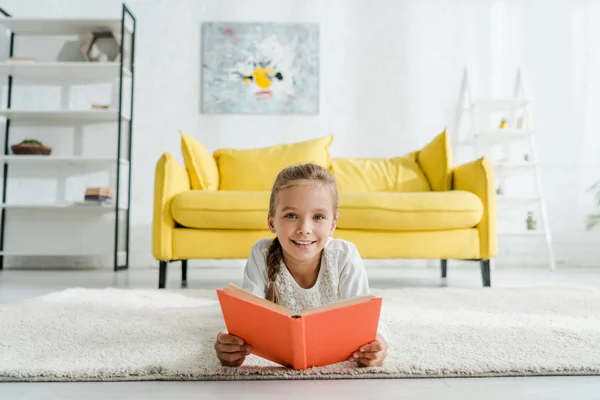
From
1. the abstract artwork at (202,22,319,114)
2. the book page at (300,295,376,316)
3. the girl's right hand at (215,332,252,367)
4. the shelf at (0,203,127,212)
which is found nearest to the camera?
the book page at (300,295,376,316)

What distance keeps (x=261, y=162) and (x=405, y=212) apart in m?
0.92

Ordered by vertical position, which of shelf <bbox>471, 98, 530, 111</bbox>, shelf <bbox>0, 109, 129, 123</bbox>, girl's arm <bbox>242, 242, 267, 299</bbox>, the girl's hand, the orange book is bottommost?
the girl's hand

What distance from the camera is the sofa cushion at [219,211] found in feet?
7.71

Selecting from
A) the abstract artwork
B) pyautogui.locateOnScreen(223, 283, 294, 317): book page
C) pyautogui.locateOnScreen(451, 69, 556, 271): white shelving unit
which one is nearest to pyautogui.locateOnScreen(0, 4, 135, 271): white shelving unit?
the abstract artwork

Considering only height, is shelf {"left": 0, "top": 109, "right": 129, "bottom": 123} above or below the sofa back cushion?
above

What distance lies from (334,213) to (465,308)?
0.92m

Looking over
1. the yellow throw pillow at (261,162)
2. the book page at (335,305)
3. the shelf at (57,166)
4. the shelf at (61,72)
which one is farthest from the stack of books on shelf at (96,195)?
the book page at (335,305)

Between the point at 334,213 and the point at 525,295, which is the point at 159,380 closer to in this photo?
the point at 334,213

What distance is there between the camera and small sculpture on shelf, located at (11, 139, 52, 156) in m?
3.62

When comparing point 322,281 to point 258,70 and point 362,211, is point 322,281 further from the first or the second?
point 258,70

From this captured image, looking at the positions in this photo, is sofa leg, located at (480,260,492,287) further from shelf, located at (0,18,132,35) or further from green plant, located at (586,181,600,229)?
shelf, located at (0,18,132,35)

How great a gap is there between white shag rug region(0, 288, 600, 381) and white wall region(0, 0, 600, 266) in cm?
215

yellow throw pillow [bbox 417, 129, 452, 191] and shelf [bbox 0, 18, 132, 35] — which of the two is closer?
yellow throw pillow [bbox 417, 129, 452, 191]

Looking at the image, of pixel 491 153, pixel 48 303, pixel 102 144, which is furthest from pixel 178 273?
pixel 491 153
